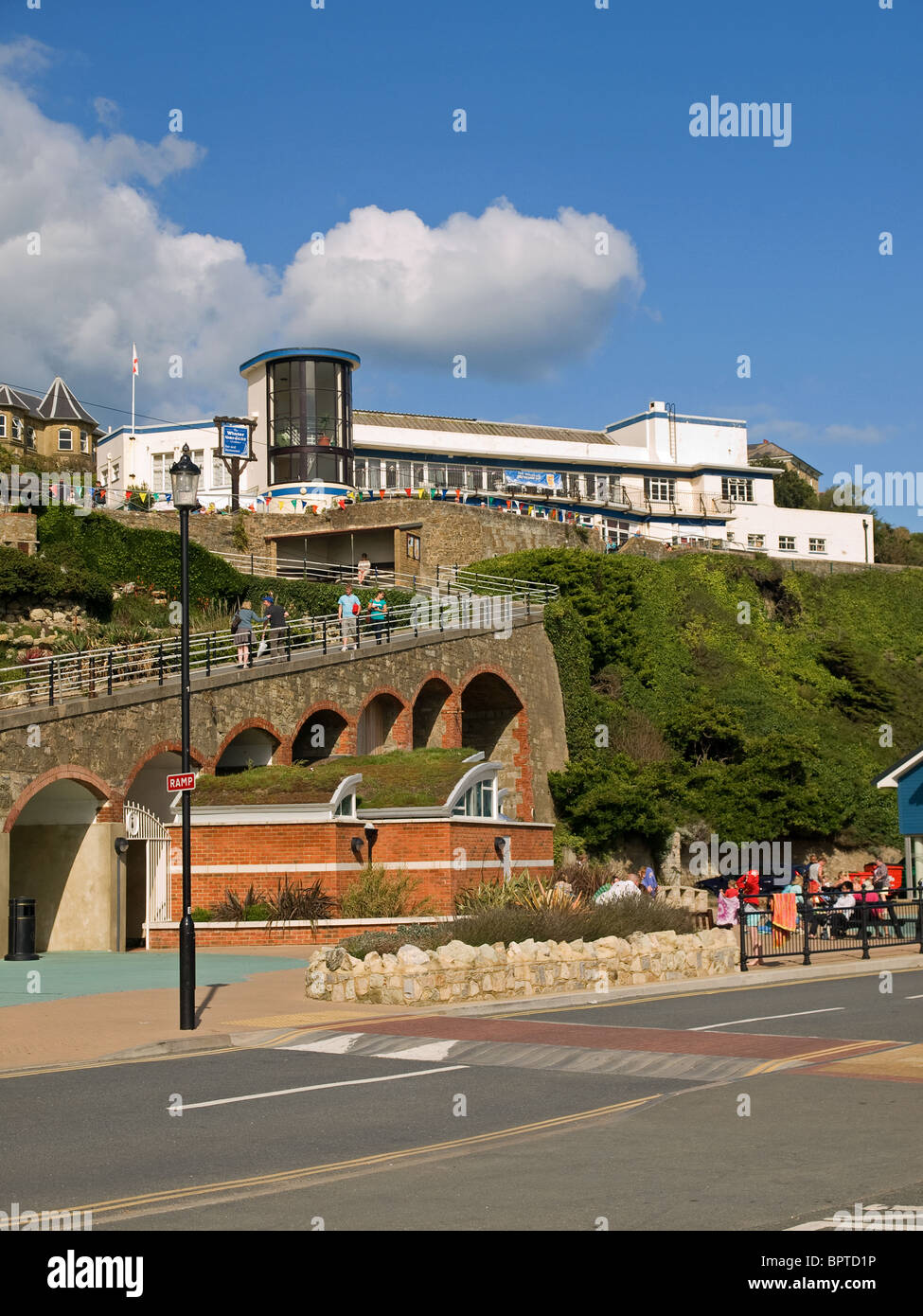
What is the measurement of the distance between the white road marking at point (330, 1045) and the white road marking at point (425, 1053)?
458 millimetres

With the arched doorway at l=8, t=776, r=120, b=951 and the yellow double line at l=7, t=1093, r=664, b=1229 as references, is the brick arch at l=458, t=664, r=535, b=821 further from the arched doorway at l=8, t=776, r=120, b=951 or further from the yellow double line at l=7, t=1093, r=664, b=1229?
the yellow double line at l=7, t=1093, r=664, b=1229

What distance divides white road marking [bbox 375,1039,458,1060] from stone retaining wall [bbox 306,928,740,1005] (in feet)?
10.2

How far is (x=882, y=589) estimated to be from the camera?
61.6 meters

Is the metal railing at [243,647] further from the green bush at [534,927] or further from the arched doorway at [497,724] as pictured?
the green bush at [534,927]

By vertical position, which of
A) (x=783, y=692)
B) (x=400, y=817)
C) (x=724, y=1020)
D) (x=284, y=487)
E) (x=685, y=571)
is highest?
(x=284, y=487)

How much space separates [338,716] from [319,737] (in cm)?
70

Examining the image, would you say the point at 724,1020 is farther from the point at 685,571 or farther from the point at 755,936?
the point at 685,571

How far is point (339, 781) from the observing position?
2731 cm

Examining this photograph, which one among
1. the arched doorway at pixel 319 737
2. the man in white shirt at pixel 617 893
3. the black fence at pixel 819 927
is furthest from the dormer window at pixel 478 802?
the black fence at pixel 819 927

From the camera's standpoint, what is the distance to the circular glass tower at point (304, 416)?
5769 centimetres

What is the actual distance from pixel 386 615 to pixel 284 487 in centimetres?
1853

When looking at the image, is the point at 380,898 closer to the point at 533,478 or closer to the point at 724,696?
the point at 724,696

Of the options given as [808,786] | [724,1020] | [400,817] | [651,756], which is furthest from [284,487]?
[724,1020]
